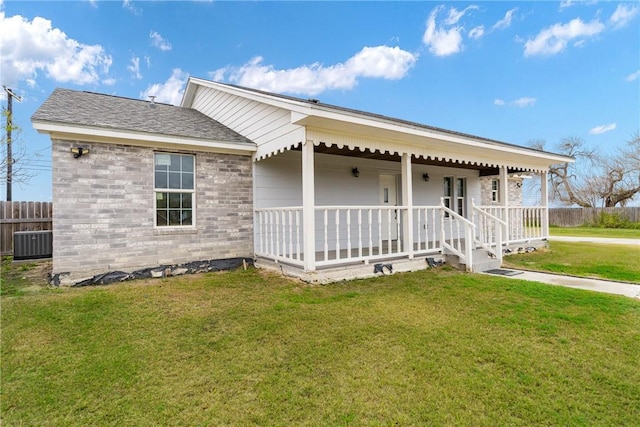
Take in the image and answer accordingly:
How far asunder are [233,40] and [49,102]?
10324 millimetres

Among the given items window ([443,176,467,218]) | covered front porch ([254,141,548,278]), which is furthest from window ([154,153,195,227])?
window ([443,176,467,218])

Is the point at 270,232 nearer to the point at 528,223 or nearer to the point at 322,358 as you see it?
the point at 322,358

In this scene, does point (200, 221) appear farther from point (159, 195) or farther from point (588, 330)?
point (588, 330)

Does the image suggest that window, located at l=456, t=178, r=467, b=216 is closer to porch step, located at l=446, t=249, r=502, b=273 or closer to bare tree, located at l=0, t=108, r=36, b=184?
porch step, located at l=446, t=249, r=502, b=273

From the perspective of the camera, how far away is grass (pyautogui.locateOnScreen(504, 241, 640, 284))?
675 cm

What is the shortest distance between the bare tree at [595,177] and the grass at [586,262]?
21447 mm

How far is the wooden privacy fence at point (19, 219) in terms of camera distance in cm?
948

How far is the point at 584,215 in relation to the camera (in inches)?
931

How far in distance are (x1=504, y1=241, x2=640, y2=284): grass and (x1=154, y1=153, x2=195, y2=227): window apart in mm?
7614

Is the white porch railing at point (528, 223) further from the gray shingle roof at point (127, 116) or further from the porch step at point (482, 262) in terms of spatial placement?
the gray shingle roof at point (127, 116)

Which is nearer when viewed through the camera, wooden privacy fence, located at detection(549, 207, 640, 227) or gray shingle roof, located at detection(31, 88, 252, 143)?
gray shingle roof, located at detection(31, 88, 252, 143)

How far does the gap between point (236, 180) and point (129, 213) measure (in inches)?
91.7

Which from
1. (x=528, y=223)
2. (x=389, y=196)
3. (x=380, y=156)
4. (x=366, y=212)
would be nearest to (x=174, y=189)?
(x=366, y=212)

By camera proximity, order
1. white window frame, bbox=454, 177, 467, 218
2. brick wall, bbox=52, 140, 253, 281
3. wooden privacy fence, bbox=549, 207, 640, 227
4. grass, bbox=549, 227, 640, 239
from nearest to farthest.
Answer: brick wall, bbox=52, 140, 253, 281 < white window frame, bbox=454, 177, 467, 218 < grass, bbox=549, 227, 640, 239 < wooden privacy fence, bbox=549, 207, 640, 227
